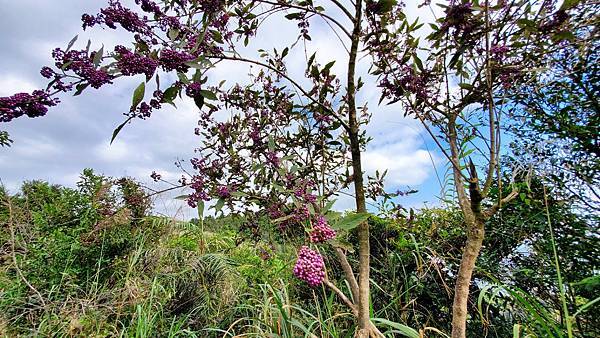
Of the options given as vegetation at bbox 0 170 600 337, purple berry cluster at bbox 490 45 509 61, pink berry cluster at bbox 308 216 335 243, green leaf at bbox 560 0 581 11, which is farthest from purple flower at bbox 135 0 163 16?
green leaf at bbox 560 0 581 11

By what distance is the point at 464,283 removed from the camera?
122 centimetres

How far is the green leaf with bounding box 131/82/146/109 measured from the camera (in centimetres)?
83

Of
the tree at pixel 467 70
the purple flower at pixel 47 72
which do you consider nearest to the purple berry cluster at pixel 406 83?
the tree at pixel 467 70

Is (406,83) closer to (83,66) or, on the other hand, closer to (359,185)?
(359,185)

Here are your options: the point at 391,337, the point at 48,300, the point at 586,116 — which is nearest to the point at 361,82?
the point at 391,337

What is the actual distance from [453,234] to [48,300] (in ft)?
8.62

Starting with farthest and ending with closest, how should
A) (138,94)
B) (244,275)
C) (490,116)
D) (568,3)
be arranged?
(244,275), (490,116), (568,3), (138,94)

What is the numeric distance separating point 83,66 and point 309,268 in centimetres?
76

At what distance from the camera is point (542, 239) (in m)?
2.04

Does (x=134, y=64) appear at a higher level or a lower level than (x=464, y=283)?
higher

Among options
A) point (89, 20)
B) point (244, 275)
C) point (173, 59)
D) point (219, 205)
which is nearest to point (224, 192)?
point (219, 205)

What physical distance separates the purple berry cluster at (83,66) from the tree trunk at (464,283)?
116cm

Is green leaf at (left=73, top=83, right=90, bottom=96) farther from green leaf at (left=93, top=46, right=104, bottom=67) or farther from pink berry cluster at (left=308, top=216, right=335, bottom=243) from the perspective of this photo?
pink berry cluster at (left=308, top=216, right=335, bottom=243)

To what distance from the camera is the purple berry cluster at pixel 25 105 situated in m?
0.86
